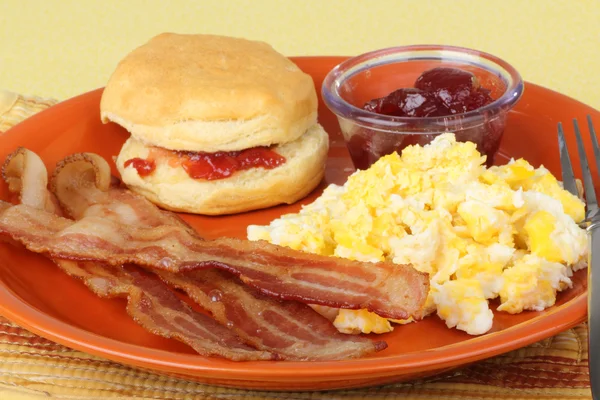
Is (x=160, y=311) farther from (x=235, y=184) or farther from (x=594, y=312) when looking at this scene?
(x=594, y=312)

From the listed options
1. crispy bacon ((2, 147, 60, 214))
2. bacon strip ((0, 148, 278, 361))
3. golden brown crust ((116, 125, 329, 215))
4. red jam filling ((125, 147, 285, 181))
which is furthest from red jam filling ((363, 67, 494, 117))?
crispy bacon ((2, 147, 60, 214))

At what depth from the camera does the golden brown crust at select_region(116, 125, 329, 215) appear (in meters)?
3.94

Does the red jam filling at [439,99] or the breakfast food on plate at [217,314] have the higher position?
the red jam filling at [439,99]

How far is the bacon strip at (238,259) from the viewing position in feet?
9.28

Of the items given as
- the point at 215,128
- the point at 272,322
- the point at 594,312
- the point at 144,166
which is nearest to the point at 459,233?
the point at 594,312

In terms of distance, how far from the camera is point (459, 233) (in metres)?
3.15

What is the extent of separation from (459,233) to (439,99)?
3.10 feet

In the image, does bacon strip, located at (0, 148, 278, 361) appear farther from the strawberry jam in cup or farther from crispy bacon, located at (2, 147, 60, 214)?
the strawberry jam in cup

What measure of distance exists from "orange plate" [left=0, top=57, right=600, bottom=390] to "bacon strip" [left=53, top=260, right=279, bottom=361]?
6 centimetres

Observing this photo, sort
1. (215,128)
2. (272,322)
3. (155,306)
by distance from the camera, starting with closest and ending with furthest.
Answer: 1. (272,322)
2. (155,306)
3. (215,128)

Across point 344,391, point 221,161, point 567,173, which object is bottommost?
point 344,391

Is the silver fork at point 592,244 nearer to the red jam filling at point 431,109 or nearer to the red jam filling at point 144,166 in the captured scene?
the red jam filling at point 431,109

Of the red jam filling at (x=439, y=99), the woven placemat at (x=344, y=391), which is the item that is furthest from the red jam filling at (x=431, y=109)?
the woven placemat at (x=344, y=391)

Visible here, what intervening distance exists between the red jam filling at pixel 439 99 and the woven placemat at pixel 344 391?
1.21m
